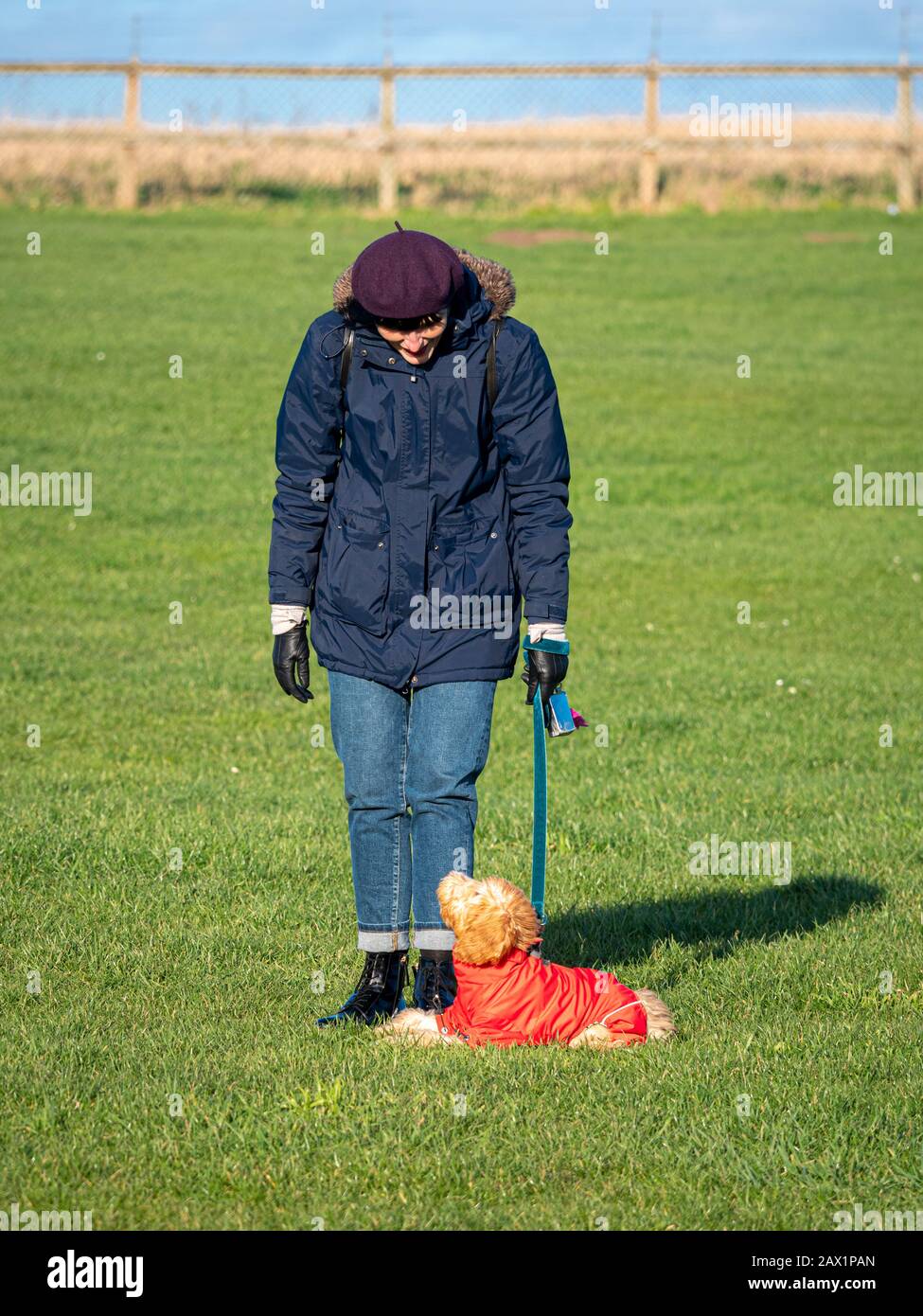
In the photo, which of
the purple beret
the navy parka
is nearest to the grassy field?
the navy parka

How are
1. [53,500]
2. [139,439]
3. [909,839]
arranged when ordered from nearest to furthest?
[909,839] < [53,500] < [139,439]

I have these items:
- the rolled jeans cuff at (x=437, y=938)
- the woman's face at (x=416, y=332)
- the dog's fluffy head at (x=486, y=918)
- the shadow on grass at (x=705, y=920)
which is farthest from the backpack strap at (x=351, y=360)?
the shadow on grass at (x=705, y=920)

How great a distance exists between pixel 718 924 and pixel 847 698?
176 inches

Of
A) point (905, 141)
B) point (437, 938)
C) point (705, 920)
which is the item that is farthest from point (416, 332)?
point (905, 141)

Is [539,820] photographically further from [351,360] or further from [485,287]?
[485,287]

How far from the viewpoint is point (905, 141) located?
94.5 ft

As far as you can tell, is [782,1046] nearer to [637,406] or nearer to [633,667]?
[633,667]

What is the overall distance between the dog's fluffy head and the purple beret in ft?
5.65

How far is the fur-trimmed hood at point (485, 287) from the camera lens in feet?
17.0

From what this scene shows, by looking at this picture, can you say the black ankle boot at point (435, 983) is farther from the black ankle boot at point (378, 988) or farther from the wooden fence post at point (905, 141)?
the wooden fence post at point (905, 141)

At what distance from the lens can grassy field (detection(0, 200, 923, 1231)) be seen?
173 inches
